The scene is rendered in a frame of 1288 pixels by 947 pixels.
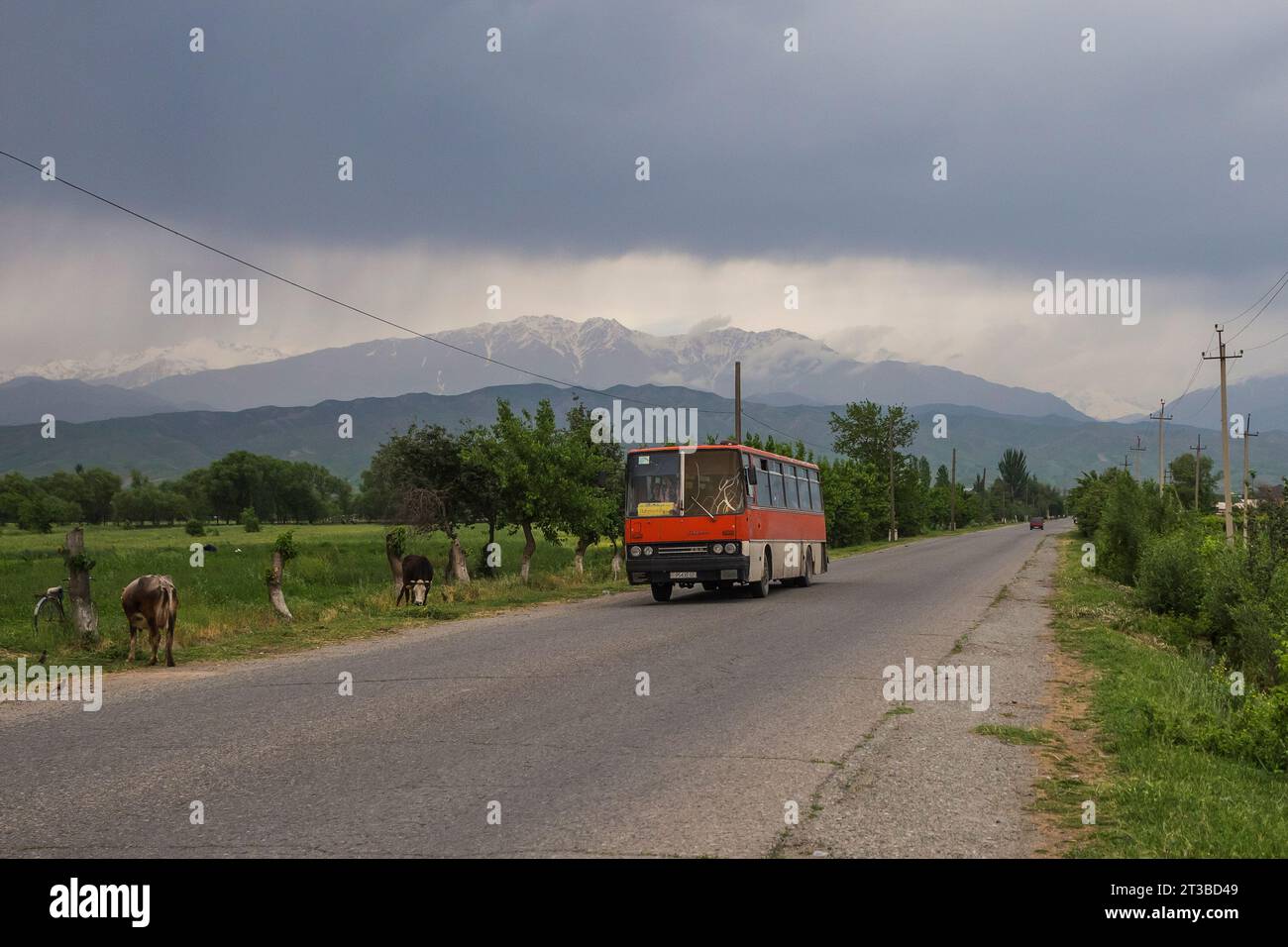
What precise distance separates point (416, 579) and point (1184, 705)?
1626 centimetres

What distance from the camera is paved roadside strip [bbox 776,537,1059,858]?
554 cm

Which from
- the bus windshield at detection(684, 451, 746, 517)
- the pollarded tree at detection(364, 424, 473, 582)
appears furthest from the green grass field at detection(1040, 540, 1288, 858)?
the pollarded tree at detection(364, 424, 473, 582)

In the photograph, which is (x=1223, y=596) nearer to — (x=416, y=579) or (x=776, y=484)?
(x=776, y=484)

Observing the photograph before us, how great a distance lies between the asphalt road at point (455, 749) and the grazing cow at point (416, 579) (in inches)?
278

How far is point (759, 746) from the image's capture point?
316 inches

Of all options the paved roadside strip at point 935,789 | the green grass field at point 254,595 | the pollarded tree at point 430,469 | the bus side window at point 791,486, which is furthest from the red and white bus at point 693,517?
the pollarded tree at point 430,469

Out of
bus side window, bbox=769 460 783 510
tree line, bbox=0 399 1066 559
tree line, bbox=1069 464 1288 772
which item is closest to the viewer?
tree line, bbox=1069 464 1288 772

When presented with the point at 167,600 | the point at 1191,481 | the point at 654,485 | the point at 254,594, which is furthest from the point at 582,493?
the point at 1191,481

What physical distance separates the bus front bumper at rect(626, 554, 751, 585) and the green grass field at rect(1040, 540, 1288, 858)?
32.2ft

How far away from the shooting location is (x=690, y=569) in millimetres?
22562

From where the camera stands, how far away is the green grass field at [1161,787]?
554 cm

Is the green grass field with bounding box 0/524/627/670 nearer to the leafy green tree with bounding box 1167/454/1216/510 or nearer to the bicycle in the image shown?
the bicycle

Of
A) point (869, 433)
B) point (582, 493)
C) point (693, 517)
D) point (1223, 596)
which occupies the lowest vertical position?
point (1223, 596)
